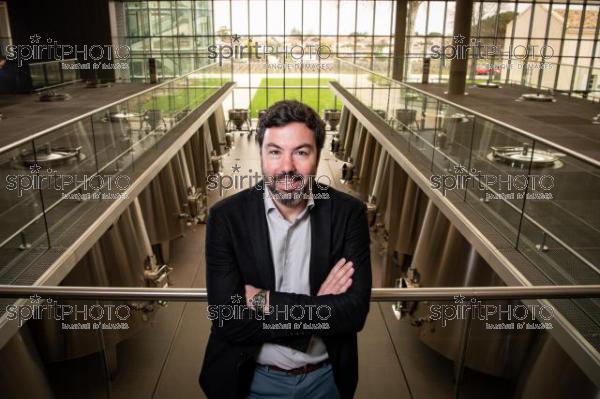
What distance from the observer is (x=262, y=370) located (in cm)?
191

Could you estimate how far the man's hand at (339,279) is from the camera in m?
1.87

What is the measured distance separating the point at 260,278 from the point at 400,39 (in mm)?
21499

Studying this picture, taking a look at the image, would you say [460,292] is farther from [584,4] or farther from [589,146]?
[584,4]

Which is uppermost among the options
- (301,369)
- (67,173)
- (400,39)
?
(400,39)

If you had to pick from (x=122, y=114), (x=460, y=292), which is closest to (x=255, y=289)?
(x=460, y=292)

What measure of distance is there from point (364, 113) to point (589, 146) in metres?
5.52

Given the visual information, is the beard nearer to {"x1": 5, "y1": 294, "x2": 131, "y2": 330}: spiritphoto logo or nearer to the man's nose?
the man's nose

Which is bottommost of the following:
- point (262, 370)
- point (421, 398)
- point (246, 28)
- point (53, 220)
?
point (421, 398)

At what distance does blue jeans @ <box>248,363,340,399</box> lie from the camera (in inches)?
74.4

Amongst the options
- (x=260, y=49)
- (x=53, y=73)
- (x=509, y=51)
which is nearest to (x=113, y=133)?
(x=53, y=73)

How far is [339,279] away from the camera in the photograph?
1.88 metres

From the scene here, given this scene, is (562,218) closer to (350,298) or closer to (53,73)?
(350,298)

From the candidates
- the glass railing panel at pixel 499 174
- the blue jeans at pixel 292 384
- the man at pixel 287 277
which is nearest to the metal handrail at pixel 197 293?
the man at pixel 287 277

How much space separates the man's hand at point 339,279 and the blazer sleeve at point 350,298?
0.07ft
